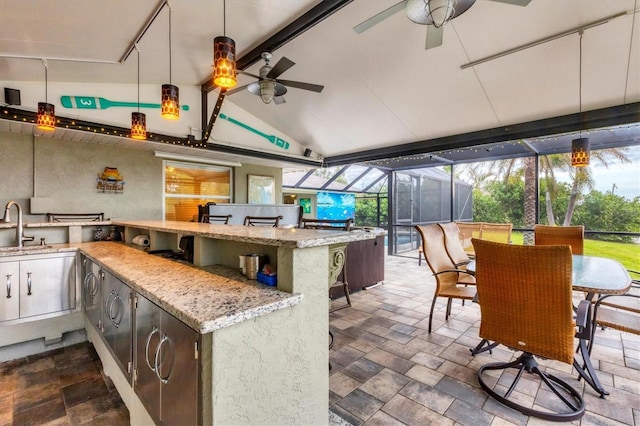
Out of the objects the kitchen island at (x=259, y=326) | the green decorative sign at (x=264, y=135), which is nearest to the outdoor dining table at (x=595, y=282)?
the kitchen island at (x=259, y=326)

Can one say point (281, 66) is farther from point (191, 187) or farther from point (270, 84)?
point (191, 187)

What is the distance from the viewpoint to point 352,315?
11.2 feet

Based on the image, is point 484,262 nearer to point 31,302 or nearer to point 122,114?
point 31,302

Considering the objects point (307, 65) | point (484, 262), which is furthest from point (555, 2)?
point (307, 65)

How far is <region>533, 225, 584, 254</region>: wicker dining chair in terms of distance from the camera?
3.24m

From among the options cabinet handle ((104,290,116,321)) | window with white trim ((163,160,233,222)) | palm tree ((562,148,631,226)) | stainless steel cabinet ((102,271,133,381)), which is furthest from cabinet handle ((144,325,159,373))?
palm tree ((562,148,631,226))

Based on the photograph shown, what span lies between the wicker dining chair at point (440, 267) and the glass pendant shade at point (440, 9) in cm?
176

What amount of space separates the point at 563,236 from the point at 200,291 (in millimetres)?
3964

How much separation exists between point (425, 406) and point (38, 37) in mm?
4367

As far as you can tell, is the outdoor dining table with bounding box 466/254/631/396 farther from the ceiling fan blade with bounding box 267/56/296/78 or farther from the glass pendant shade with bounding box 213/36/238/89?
the ceiling fan blade with bounding box 267/56/296/78

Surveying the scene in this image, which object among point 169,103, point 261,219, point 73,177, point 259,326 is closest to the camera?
point 259,326

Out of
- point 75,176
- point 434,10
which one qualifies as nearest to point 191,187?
point 75,176

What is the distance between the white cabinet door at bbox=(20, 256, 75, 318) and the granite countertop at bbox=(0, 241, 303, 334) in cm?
84

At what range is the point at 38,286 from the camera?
95.3 inches
